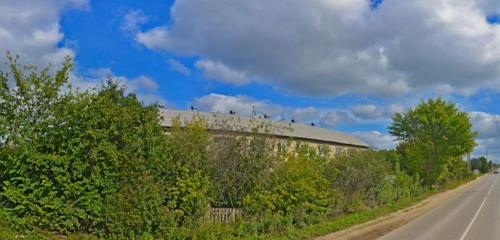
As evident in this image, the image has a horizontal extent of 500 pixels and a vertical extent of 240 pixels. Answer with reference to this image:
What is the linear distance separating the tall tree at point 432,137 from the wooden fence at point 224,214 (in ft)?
109

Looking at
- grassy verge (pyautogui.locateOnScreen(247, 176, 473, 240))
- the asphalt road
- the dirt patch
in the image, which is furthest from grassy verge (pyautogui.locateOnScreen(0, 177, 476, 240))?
the asphalt road

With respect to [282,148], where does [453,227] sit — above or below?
below

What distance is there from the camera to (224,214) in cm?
1573

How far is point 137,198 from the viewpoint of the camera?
12.0 metres

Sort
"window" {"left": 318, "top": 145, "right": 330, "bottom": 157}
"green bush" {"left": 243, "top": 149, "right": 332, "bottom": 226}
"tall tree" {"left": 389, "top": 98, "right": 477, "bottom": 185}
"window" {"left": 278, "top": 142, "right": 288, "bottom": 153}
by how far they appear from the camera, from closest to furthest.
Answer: "green bush" {"left": 243, "top": 149, "right": 332, "bottom": 226}, "window" {"left": 278, "top": 142, "right": 288, "bottom": 153}, "window" {"left": 318, "top": 145, "right": 330, "bottom": 157}, "tall tree" {"left": 389, "top": 98, "right": 477, "bottom": 185}

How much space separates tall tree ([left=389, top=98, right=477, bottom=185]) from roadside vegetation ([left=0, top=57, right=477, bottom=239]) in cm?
2870

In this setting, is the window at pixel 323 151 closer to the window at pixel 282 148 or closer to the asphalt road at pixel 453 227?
the window at pixel 282 148

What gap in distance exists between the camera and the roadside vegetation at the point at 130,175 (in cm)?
1138

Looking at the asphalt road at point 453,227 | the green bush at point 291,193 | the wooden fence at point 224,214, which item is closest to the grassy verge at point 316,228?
the green bush at point 291,193

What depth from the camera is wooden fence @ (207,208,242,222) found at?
50.2 feet

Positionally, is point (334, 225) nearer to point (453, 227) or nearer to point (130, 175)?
point (453, 227)

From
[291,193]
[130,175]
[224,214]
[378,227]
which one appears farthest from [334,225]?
[130,175]

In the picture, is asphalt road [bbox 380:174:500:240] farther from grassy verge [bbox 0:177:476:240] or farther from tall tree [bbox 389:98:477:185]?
tall tree [bbox 389:98:477:185]

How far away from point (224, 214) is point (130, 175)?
4361 millimetres
